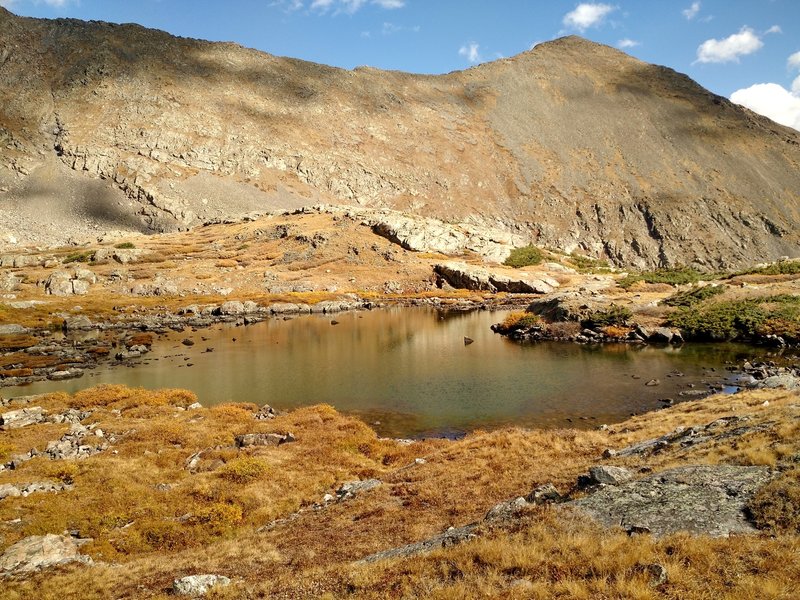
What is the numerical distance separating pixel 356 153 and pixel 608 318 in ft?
422

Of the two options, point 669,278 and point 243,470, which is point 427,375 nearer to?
point 243,470

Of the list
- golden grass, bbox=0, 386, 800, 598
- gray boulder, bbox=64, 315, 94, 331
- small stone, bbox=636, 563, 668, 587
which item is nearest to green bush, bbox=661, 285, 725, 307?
golden grass, bbox=0, 386, 800, 598

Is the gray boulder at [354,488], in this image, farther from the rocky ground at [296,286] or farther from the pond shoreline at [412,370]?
the rocky ground at [296,286]

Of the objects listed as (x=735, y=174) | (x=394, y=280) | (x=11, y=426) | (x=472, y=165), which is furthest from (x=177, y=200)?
(x=735, y=174)

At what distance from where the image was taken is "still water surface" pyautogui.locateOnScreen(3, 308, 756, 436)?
108ft

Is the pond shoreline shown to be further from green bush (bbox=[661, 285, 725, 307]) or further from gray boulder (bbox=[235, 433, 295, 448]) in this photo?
green bush (bbox=[661, 285, 725, 307])

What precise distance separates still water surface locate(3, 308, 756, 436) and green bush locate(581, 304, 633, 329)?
18.7ft

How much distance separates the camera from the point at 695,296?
195 feet

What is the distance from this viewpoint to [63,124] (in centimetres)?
14412

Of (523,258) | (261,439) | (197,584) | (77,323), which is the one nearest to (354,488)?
(261,439)

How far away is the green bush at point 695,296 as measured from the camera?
58406 millimetres

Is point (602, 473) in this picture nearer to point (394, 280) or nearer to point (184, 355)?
point (184, 355)

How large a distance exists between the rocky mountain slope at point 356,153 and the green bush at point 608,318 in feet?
322

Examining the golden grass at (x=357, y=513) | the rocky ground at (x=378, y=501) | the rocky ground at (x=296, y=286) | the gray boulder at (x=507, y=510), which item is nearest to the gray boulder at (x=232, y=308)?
the rocky ground at (x=296, y=286)
